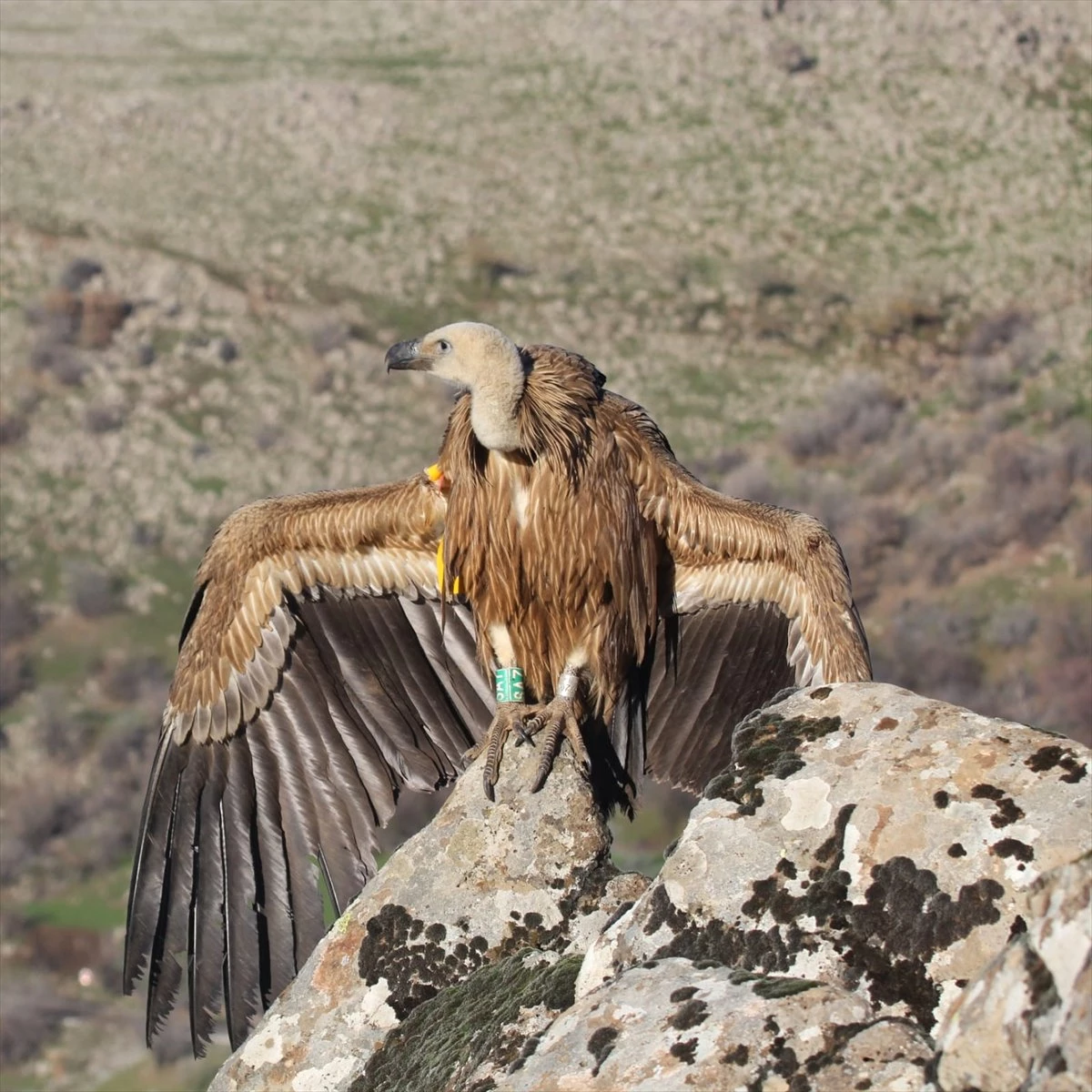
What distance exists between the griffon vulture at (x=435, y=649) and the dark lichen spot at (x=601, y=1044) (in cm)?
330

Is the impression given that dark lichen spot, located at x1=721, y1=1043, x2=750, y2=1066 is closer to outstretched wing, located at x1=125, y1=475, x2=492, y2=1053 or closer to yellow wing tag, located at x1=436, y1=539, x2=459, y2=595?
yellow wing tag, located at x1=436, y1=539, x2=459, y2=595

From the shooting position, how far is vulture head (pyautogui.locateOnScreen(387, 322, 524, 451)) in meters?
6.98

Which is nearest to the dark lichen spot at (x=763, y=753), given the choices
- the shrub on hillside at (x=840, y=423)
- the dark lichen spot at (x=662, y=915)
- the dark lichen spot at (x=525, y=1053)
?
the dark lichen spot at (x=662, y=915)

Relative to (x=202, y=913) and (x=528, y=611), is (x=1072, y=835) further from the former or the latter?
(x=202, y=913)

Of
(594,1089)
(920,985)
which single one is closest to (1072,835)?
(920,985)

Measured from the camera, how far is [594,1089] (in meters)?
3.90

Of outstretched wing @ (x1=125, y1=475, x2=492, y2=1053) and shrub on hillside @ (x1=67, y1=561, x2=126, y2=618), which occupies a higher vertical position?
outstretched wing @ (x1=125, y1=475, x2=492, y2=1053)

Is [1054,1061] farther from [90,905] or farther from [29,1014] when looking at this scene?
[90,905]

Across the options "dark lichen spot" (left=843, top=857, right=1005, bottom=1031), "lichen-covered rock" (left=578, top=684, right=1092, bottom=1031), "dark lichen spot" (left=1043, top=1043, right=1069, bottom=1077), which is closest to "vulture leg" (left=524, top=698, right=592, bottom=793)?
"lichen-covered rock" (left=578, top=684, right=1092, bottom=1031)

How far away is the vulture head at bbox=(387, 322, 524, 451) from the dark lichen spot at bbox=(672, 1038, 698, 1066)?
11.8ft

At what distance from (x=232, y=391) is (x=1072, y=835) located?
29677mm

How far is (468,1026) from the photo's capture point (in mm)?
5117

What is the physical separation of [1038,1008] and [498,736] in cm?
372

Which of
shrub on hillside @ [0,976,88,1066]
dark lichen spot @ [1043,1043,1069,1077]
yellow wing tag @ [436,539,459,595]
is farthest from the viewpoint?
shrub on hillside @ [0,976,88,1066]
